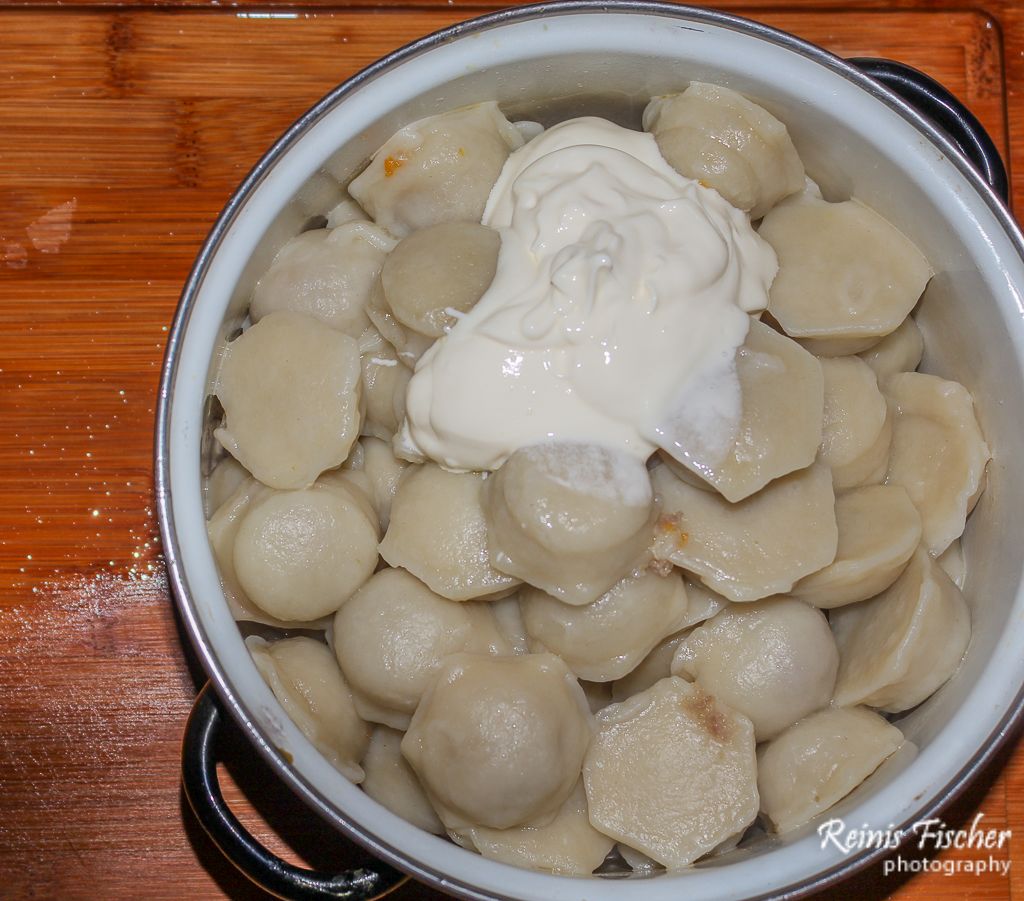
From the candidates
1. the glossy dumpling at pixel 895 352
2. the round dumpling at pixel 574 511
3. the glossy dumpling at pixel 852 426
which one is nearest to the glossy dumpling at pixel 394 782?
the round dumpling at pixel 574 511

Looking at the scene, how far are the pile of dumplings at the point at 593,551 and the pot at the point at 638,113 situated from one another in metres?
0.04

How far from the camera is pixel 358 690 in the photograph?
4.10 feet

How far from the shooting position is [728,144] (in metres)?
1.25

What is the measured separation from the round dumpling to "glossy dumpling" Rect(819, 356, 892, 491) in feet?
0.92

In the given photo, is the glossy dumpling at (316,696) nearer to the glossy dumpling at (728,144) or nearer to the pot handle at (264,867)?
the pot handle at (264,867)

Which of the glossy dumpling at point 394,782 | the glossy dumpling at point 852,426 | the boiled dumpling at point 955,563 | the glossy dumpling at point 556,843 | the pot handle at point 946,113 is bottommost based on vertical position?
the glossy dumpling at point 394,782

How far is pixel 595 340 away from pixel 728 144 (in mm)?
355

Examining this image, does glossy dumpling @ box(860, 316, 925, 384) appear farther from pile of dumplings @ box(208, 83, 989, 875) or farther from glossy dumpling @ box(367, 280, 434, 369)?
glossy dumpling @ box(367, 280, 434, 369)

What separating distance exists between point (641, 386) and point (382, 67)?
534 millimetres

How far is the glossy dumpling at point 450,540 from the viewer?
3.94 feet

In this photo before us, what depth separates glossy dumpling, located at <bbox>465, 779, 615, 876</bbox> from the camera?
1.19 metres

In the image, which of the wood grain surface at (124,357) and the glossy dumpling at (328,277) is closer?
the glossy dumpling at (328,277)

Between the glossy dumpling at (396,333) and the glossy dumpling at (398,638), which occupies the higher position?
the glossy dumpling at (396,333)

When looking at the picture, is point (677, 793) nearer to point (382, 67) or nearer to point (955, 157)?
point (955, 157)
